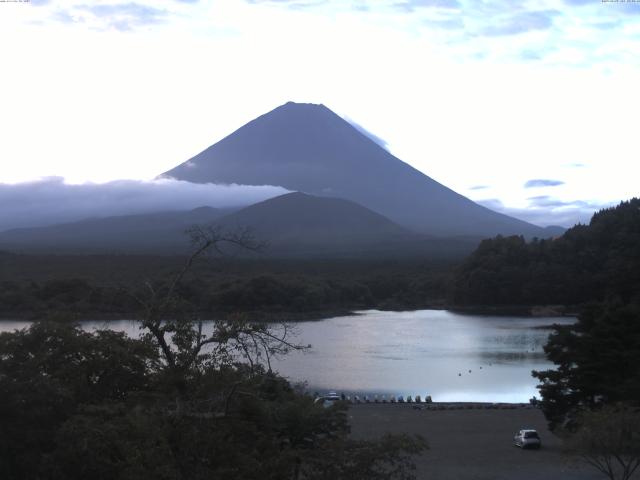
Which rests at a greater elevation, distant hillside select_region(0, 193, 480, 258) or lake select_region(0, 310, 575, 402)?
distant hillside select_region(0, 193, 480, 258)

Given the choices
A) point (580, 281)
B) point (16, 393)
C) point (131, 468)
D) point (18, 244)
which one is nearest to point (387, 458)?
point (131, 468)

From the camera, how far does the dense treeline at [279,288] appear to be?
30406 mm

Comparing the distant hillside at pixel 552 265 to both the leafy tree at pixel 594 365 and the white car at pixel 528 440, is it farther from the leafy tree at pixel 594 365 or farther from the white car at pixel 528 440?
the white car at pixel 528 440

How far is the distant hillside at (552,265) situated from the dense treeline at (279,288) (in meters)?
2.86

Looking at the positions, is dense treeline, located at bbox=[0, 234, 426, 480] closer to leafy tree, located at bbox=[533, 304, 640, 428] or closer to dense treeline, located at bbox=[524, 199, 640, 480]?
dense treeline, located at bbox=[524, 199, 640, 480]

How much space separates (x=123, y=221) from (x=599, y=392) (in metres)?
68.4

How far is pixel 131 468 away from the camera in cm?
371

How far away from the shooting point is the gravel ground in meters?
9.60

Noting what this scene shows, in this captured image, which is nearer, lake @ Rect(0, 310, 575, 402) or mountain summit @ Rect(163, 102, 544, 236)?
lake @ Rect(0, 310, 575, 402)

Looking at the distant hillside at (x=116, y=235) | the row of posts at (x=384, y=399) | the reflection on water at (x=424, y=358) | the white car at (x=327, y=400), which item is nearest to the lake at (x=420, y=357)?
the reflection on water at (x=424, y=358)

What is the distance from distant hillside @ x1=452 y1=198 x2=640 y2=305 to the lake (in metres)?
5.45

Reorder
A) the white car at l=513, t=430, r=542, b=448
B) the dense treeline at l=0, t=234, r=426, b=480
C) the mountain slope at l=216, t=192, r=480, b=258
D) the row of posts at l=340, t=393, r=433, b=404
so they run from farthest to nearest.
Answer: the mountain slope at l=216, t=192, r=480, b=258 → the row of posts at l=340, t=393, r=433, b=404 → the white car at l=513, t=430, r=542, b=448 → the dense treeline at l=0, t=234, r=426, b=480

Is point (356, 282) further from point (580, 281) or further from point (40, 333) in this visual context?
point (40, 333)

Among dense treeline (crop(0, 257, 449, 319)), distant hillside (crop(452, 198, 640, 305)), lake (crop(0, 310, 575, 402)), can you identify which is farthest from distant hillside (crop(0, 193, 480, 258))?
lake (crop(0, 310, 575, 402))
